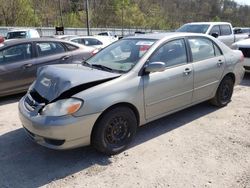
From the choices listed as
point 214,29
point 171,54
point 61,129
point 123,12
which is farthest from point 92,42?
point 123,12

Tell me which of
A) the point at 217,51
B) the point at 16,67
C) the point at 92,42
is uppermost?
the point at 217,51

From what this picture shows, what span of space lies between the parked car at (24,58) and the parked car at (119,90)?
2.57 m

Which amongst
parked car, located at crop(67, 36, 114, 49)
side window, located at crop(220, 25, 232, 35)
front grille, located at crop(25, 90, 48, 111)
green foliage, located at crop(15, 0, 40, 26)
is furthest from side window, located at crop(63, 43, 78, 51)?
green foliage, located at crop(15, 0, 40, 26)

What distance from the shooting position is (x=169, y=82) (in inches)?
184

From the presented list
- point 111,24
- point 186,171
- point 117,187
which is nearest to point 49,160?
point 117,187

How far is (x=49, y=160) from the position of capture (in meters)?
4.08

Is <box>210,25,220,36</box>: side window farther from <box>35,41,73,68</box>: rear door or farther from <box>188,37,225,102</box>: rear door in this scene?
<box>188,37,225,102</box>: rear door

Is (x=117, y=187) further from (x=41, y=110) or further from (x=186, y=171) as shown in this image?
(x=41, y=110)

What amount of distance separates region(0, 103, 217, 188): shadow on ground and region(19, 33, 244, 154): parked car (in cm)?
32

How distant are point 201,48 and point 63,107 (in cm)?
289

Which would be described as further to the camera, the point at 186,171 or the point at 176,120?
the point at 176,120

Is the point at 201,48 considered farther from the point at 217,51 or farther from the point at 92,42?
the point at 92,42

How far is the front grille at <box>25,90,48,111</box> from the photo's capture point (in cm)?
394

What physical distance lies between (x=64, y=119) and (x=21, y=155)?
3.52 ft
